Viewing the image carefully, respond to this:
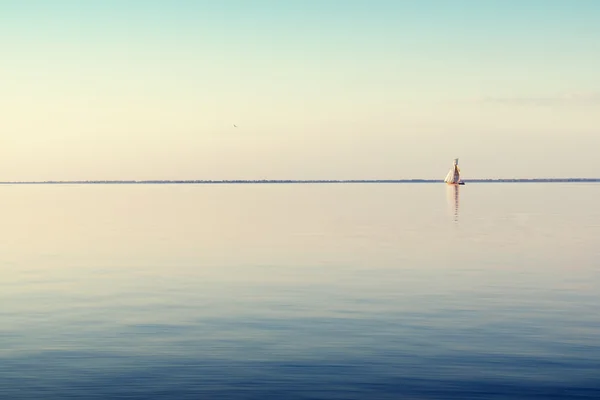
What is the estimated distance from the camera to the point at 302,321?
29.4 meters

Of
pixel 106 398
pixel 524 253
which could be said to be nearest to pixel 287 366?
pixel 106 398

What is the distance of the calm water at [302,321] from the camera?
822 inches

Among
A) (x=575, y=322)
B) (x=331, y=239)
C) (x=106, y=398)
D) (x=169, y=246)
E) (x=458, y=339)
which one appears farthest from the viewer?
(x=331, y=239)

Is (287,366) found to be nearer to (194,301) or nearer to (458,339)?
(458,339)

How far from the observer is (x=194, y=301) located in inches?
1363

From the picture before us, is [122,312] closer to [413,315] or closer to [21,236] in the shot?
[413,315]

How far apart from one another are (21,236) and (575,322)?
180ft

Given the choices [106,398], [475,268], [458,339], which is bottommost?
[106,398]

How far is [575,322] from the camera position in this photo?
29078 millimetres

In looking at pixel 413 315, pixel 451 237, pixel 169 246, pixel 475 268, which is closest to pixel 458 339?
Answer: pixel 413 315

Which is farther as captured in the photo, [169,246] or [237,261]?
[169,246]

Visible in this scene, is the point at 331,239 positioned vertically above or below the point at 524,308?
above

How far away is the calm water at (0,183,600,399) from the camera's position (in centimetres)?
2088

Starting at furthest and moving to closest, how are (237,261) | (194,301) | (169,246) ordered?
(169,246) → (237,261) → (194,301)
